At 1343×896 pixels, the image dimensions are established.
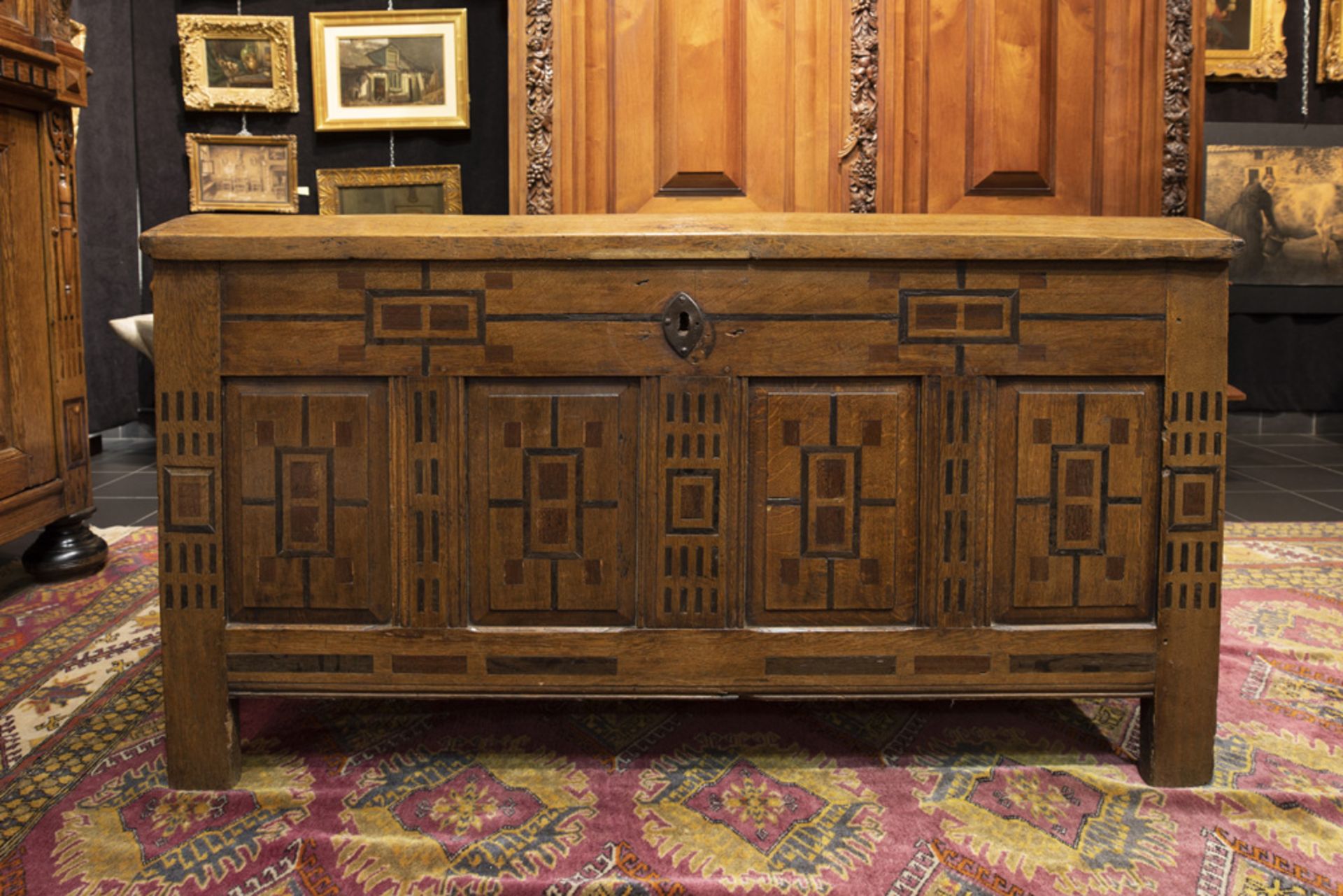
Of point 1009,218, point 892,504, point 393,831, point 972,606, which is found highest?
point 1009,218

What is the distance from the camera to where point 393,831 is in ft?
4.87

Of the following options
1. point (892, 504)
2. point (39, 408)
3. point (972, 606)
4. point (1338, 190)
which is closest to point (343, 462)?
point (892, 504)

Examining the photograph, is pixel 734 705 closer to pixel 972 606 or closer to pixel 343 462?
pixel 972 606

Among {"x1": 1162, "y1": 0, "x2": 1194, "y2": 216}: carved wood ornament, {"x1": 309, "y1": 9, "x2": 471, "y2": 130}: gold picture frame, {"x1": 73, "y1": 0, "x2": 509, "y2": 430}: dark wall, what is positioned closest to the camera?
{"x1": 1162, "y1": 0, "x2": 1194, "y2": 216}: carved wood ornament

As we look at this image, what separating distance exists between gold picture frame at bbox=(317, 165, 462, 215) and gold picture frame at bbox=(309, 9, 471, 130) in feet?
0.70

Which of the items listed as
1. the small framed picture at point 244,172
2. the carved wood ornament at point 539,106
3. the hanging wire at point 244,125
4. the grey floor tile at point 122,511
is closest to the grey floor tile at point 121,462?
the grey floor tile at point 122,511

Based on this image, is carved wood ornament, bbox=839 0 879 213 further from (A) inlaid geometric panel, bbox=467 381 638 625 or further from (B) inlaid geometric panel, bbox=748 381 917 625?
(A) inlaid geometric panel, bbox=467 381 638 625

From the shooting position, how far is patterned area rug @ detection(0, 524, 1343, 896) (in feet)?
4.52

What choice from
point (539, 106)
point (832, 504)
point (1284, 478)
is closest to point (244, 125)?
point (539, 106)

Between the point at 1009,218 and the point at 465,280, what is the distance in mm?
950

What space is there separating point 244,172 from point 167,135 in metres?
0.53

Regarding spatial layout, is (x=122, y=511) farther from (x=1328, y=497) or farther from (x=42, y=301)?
(x=1328, y=497)

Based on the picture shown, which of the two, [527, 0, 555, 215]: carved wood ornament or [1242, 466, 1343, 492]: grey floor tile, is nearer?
[527, 0, 555, 215]: carved wood ornament

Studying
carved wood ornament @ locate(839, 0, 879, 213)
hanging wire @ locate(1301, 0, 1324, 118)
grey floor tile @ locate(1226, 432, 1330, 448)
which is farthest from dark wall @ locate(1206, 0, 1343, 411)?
carved wood ornament @ locate(839, 0, 879, 213)
